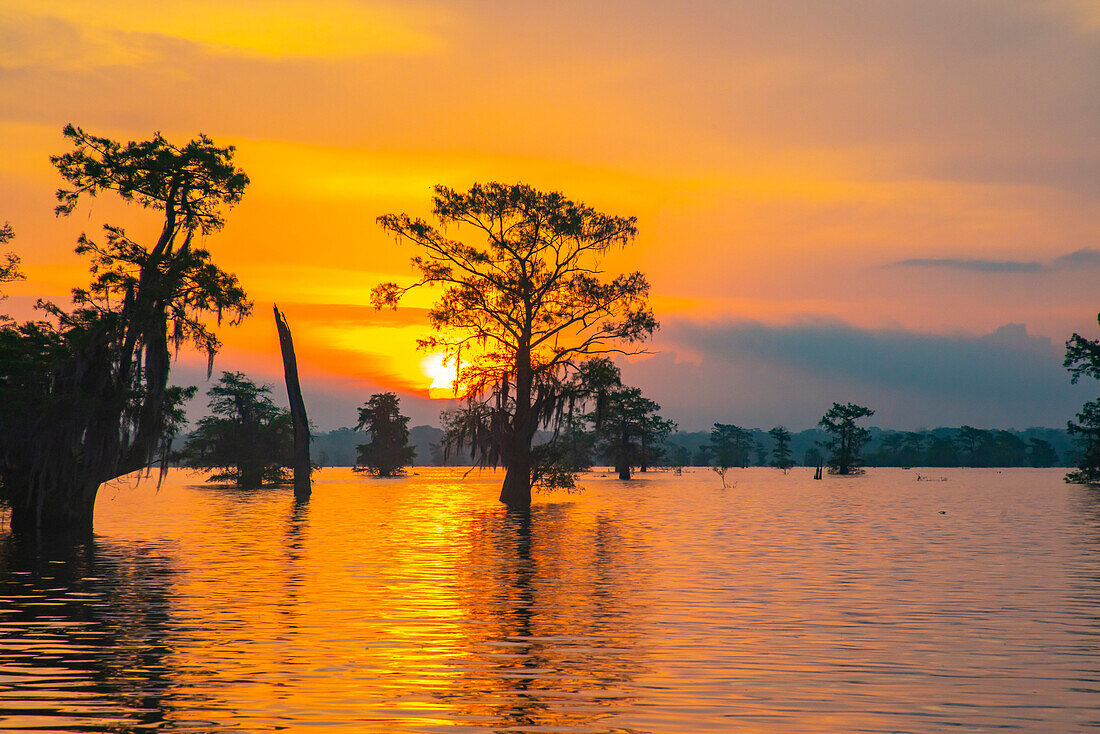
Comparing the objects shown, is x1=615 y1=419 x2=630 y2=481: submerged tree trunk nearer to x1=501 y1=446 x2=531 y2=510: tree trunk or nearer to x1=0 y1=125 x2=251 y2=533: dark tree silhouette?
x1=501 y1=446 x2=531 y2=510: tree trunk

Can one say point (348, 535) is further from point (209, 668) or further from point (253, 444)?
point (253, 444)

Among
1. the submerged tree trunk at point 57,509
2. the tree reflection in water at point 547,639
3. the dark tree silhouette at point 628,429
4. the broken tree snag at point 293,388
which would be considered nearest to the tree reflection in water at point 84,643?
the tree reflection in water at point 547,639

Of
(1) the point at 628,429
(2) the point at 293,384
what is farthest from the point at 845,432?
(2) the point at 293,384

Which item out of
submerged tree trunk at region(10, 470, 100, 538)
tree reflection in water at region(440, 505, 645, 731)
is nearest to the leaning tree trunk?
tree reflection in water at region(440, 505, 645, 731)

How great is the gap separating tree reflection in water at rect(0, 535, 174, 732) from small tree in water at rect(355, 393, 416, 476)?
392 feet

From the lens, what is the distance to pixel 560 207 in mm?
51062

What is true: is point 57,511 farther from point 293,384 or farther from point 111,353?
point 293,384

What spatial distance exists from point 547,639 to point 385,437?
135 meters

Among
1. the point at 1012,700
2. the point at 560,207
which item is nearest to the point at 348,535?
the point at 560,207

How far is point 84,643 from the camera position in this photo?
46.0 ft

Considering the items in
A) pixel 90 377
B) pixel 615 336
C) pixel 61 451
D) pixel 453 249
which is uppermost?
pixel 453 249

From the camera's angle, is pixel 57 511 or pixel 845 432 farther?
pixel 845 432

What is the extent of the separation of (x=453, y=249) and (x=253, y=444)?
50.1 meters

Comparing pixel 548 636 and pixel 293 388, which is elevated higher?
pixel 293 388
